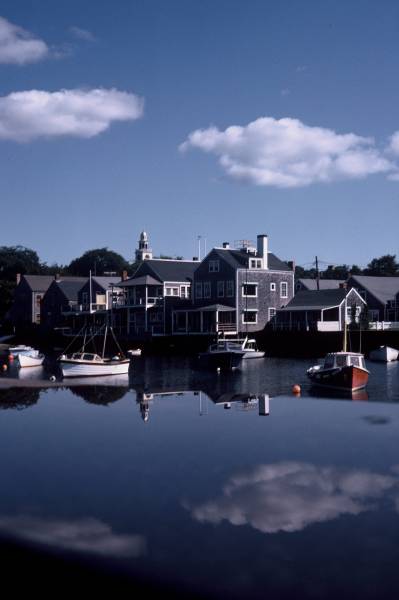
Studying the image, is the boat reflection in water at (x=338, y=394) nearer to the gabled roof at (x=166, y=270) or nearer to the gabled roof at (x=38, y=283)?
the gabled roof at (x=166, y=270)

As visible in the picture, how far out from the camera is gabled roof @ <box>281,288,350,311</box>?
275 ft

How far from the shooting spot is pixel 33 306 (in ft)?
390

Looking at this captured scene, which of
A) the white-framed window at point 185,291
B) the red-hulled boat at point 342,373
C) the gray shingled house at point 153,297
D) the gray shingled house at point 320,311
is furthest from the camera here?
the white-framed window at point 185,291

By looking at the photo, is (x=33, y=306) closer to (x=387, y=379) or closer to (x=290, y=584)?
(x=387, y=379)

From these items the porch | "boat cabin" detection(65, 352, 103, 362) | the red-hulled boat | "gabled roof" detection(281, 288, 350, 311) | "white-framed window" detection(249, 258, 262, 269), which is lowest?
the red-hulled boat

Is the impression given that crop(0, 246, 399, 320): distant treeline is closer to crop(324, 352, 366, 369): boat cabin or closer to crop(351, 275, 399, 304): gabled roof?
crop(351, 275, 399, 304): gabled roof

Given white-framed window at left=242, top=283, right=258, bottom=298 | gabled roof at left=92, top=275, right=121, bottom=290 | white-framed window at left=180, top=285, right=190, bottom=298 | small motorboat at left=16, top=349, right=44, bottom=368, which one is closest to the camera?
small motorboat at left=16, top=349, right=44, bottom=368

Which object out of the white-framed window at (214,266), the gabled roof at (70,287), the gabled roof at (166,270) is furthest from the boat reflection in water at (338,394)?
the gabled roof at (70,287)

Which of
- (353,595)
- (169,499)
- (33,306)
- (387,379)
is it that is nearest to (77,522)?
(169,499)

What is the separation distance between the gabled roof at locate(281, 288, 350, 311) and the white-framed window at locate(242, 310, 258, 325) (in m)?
3.90

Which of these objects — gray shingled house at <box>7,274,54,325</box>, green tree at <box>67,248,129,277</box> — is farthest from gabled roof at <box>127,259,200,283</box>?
green tree at <box>67,248,129,277</box>

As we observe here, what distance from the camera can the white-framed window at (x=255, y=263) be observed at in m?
86.2

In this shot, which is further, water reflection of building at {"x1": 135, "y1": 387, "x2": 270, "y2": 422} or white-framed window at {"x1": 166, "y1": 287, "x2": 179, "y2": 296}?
white-framed window at {"x1": 166, "y1": 287, "x2": 179, "y2": 296}

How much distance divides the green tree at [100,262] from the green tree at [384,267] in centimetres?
6342
